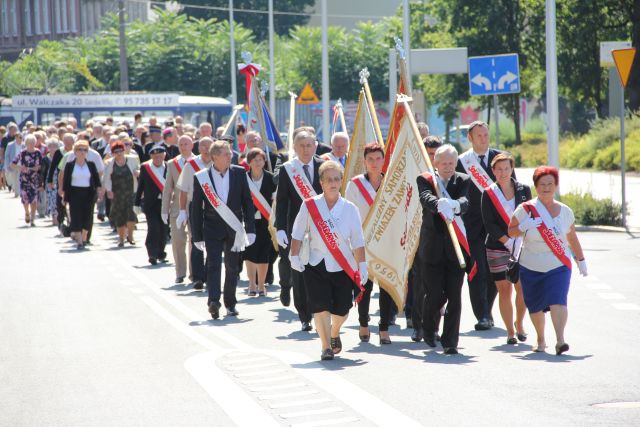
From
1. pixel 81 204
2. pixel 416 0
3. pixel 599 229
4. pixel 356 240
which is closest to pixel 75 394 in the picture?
pixel 356 240

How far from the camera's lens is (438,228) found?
11195 millimetres

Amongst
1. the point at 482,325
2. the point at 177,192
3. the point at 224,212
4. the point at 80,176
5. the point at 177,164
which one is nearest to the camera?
the point at 482,325

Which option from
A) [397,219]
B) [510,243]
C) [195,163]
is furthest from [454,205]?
[195,163]

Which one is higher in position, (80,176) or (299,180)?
(299,180)

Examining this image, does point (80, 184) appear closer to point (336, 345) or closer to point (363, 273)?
point (336, 345)

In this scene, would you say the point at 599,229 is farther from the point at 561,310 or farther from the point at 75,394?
the point at 75,394

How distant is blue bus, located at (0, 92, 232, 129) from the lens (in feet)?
167

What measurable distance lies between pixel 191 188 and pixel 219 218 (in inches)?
107

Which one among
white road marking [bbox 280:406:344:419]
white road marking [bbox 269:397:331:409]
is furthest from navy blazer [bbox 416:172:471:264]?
white road marking [bbox 280:406:344:419]

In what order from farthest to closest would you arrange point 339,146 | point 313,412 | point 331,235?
1. point 339,146
2. point 331,235
3. point 313,412

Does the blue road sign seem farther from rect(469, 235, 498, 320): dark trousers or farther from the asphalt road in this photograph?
rect(469, 235, 498, 320): dark trousers

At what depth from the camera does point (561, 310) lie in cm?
1088

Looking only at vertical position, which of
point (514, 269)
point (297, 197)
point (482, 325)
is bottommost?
point (482, 325)

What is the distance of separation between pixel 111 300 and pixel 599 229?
10.8 metres
